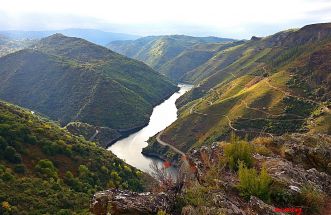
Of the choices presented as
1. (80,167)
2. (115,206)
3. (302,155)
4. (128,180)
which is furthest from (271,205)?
(128,180)

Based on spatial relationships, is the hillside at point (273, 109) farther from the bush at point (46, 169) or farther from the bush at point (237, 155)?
the bush at point (237, 155)

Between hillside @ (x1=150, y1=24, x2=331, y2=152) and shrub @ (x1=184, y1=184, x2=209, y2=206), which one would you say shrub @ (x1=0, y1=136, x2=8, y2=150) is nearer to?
shrub @ (x1=184, y1=184, x2=209, y2=206)

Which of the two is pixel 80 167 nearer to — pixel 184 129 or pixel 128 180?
pixel 128 180

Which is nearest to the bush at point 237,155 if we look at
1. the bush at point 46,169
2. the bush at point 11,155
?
the bush at point 46,169

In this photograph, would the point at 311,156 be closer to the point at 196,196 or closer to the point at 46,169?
the point at 196,196

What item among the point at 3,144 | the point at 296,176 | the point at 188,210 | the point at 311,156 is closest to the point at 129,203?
the point at 188,210

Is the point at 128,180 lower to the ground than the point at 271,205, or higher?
lower
